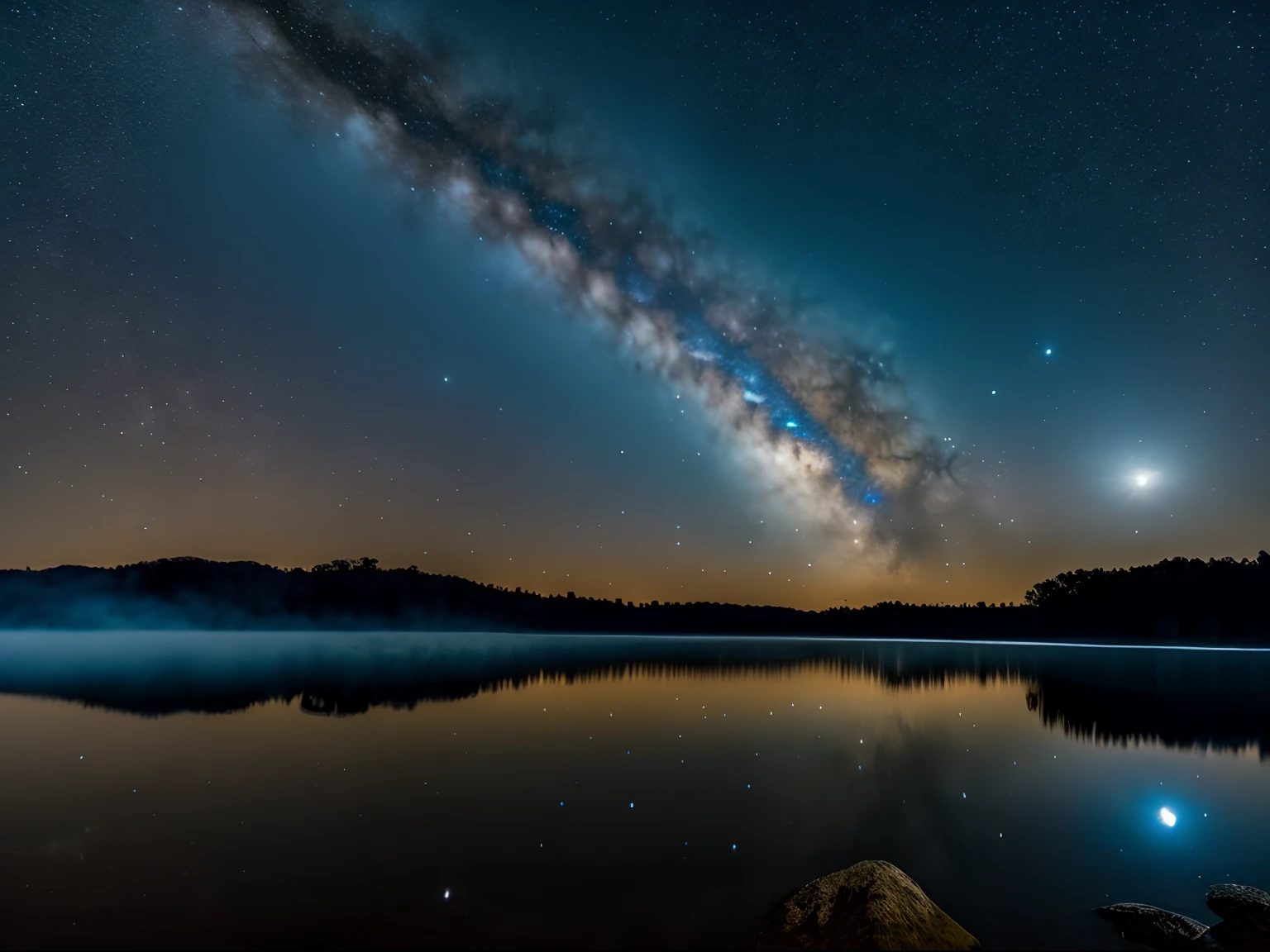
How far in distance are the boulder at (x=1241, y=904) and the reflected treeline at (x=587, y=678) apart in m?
20.2

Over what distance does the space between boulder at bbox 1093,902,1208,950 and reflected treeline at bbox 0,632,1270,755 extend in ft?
71.6

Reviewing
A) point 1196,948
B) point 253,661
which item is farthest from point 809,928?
point 253,661

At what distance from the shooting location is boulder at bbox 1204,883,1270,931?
9.49 metres

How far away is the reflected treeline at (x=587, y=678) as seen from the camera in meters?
33.1

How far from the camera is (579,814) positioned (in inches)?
623

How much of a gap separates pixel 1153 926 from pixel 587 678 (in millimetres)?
45760

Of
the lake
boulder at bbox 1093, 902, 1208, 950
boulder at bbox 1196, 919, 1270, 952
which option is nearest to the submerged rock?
the lake

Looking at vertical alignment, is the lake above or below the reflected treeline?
above

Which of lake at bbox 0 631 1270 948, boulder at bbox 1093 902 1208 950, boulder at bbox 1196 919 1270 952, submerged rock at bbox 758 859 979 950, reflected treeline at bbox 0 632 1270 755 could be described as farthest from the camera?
reflected treeline at bbox 0 632 1270 755

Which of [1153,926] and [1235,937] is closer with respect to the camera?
[1235,937]

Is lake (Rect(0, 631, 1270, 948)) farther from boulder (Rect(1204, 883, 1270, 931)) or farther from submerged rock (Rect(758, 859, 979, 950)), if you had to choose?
submerged rock (Rect(758, 859, 979, 950))

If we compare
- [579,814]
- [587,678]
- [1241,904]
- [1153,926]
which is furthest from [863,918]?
[587,678]

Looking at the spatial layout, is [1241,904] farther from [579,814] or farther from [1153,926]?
[579,814]

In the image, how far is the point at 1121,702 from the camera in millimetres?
40344
